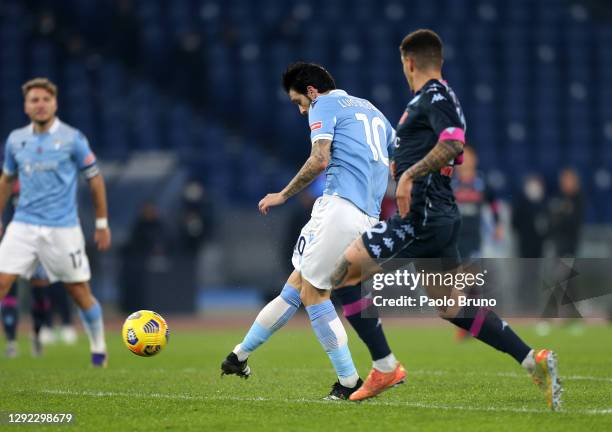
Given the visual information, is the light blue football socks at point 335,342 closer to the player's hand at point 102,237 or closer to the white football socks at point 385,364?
the white football socks at point 385,364

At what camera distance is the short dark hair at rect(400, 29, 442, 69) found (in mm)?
6980

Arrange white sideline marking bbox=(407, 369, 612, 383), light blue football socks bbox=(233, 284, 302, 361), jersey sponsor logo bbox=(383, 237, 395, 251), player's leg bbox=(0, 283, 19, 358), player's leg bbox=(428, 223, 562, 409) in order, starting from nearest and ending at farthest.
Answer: player's leg bbox=(428, 223, 562, 409)
jersey sponsor logo bbox=(383, 237, 395, 251)
light blue football socks bbox=(233, 284, 302, 361)
white sideline marking bbox=(407, 369, 612, 383)
player's leg bbox=(0, 283, 19, 358)

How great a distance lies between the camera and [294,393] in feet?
25.8

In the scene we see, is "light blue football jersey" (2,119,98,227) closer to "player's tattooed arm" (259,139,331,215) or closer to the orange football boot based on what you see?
"player's tattooed arm" (259,139,331,215)

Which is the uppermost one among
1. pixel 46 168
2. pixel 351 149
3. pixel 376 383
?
pixel 46 168

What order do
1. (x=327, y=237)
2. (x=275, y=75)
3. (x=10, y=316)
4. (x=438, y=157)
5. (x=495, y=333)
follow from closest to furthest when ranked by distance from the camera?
(x=438, y=157) < (x=495, y=333) < (x=327, y=237) < (x=10, y=316) < (x=275, y=75)

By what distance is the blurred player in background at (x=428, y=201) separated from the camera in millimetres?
6664

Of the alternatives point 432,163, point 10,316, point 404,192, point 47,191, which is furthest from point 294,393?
point 10,316

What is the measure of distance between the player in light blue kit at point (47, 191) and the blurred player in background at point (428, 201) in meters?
3.71

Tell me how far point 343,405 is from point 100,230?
3783mm

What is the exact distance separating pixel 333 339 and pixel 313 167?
1132 millimetres

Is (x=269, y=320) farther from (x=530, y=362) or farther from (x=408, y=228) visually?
(x=530, y=362)

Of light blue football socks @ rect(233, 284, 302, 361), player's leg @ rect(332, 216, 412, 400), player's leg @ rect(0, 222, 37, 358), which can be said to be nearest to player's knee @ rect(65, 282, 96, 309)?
player's leg @ rect(0, 222, 37, 358)

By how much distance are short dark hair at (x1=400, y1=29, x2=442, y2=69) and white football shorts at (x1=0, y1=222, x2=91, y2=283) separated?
4.21 m
